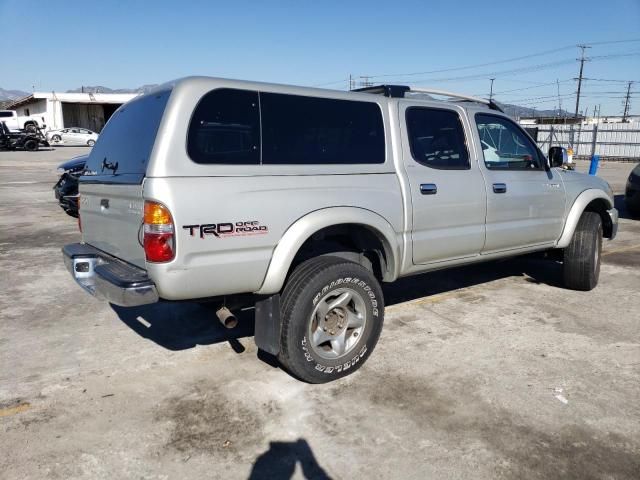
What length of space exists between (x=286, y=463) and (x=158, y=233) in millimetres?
1396

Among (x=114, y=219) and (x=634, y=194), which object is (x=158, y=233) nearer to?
(x=114, y=219)

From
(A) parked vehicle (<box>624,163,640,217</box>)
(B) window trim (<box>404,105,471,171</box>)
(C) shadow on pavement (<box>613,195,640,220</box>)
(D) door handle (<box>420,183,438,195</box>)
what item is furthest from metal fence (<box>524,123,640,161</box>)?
(D) door handle (<box>420,183,438,195</box>)

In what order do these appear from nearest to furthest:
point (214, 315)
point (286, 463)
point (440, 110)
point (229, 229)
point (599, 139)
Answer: point (286, 463)
point (229, 229)
point (440, 110)
point (214, 315)
point (599, 139)

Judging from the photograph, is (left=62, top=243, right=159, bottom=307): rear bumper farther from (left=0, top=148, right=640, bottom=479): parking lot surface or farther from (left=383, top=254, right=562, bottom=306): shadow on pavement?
(left=383, top=254, right=562, bottom=306): shadow on pavement

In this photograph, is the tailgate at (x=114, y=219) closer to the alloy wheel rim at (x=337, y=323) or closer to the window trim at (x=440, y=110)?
the alloy wheel rim at (x=337, y=323)

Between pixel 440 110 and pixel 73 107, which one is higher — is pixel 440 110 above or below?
below

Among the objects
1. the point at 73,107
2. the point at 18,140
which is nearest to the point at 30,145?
the point at 18,140

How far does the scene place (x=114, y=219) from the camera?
11.2ft

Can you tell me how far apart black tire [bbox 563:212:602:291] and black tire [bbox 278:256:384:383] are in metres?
2.83

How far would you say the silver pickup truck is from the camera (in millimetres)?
2959

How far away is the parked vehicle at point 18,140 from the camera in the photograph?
31312mm

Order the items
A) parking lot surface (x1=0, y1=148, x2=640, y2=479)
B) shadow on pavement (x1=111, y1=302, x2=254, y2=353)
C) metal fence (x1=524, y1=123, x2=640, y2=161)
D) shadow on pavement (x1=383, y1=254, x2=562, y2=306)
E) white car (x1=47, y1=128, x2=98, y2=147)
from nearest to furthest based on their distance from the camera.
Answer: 1. parking lot surface (x1=0, y1=148, x2=640, y2=479)
2. shadow on pavement (x1=111, y1=302, x2=254, y2=353)
3. shadow on pavement (x1=383, y1=254, x2=562, y2=306)
4. metal fence (x1=524, y1=123, x2=640, y2=161)
5. white car (x1=47, y1=128, x2=98, y2=147)

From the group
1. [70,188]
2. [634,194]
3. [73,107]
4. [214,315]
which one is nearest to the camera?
[214,315]

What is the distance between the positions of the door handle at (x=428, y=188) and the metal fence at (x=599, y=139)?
31587 mm
